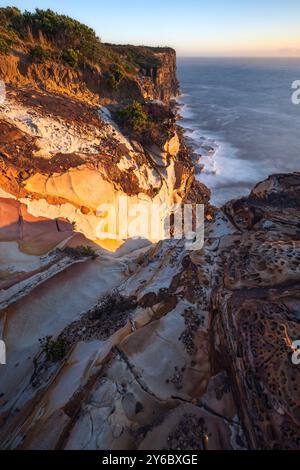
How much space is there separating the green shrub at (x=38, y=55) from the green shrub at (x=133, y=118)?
17.6 ft

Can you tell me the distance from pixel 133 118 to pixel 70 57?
242 inches

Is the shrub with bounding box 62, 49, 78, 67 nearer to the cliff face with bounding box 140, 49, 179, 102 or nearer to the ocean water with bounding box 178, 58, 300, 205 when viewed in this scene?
the ocean water with bounding box 178, 58, 300, 205

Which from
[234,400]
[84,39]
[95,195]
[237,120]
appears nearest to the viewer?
[234,400]

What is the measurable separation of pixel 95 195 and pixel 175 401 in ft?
31.6

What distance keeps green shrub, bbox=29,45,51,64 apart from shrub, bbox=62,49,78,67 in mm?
1379

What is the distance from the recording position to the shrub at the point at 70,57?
724 inches

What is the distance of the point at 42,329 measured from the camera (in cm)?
743

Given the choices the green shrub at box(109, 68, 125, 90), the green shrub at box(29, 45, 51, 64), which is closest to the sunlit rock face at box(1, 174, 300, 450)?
the green shrub at box(29, 45, 51, 64)

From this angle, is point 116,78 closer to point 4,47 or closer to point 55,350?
point 4,47

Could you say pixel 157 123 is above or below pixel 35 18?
below

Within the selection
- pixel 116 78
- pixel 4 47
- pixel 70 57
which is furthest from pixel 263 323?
pixel 116 78

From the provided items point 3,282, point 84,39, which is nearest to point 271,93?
point 84,39

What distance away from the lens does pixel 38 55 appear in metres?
17.1

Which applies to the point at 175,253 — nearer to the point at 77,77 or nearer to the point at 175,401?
the point at 175,401
